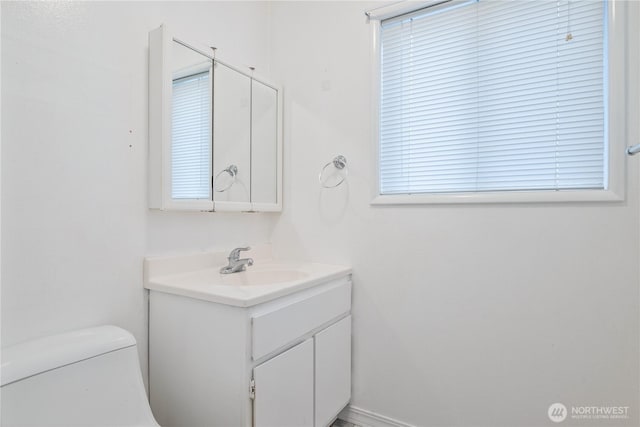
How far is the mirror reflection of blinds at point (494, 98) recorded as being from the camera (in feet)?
4.22

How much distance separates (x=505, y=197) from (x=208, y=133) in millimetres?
1383

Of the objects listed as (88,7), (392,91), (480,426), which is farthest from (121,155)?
(480,426)

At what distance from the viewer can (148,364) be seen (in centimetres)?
135

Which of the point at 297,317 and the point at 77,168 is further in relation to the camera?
the point at 297,317

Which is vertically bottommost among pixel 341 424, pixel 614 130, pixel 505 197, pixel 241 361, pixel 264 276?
pixel 341 424

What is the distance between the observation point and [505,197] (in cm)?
138

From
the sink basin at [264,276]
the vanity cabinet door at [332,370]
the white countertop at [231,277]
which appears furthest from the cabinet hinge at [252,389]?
the sink basin at [264,276]

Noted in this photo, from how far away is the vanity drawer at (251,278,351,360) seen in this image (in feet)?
3.69

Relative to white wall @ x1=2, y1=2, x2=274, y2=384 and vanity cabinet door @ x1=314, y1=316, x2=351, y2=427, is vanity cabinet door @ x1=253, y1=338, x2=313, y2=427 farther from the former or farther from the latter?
white wall @ x1=2, y1=2, x2=274, y2=384

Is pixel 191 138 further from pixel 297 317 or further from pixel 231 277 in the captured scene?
pixel 297 317

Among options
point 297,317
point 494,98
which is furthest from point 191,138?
point 494,98

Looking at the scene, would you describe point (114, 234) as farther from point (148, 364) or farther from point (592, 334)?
point (592, 334)

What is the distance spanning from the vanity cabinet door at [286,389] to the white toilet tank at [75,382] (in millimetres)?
370

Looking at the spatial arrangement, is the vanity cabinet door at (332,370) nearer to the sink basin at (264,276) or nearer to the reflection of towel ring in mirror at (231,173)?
the sink basin at (264,276)
